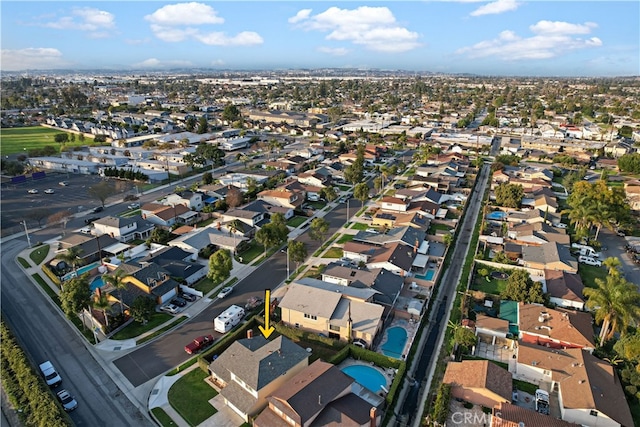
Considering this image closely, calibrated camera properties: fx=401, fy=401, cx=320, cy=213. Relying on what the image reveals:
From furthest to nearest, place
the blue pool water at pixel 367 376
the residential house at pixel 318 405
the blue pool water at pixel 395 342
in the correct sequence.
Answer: the blue pool water at pixel 395 342 < the blue pool water at pixel 367 376 < the residential house at pixel 318 405

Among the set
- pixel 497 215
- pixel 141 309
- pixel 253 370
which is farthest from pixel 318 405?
pixel 497 215

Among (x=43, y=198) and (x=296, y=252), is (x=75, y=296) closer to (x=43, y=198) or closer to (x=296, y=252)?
(x=296, y=252)

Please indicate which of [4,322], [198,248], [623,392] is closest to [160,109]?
[198,248]

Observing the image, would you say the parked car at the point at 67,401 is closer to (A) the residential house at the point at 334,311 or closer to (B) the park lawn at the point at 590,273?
(A) the residential house at the point at 334,311

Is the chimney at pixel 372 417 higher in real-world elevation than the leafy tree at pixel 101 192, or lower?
lower

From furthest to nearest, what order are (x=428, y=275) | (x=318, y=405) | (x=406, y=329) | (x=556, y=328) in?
(x=428, y=275)
(x=406, y=329)
(x=556, y=328)
(x=318, y=405)

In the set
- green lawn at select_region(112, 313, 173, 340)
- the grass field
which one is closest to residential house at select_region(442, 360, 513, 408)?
green lawn at select_region(112, 313, 173, 340)

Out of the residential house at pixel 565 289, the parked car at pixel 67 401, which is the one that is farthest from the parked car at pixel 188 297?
the residential house at pixel 565 289
